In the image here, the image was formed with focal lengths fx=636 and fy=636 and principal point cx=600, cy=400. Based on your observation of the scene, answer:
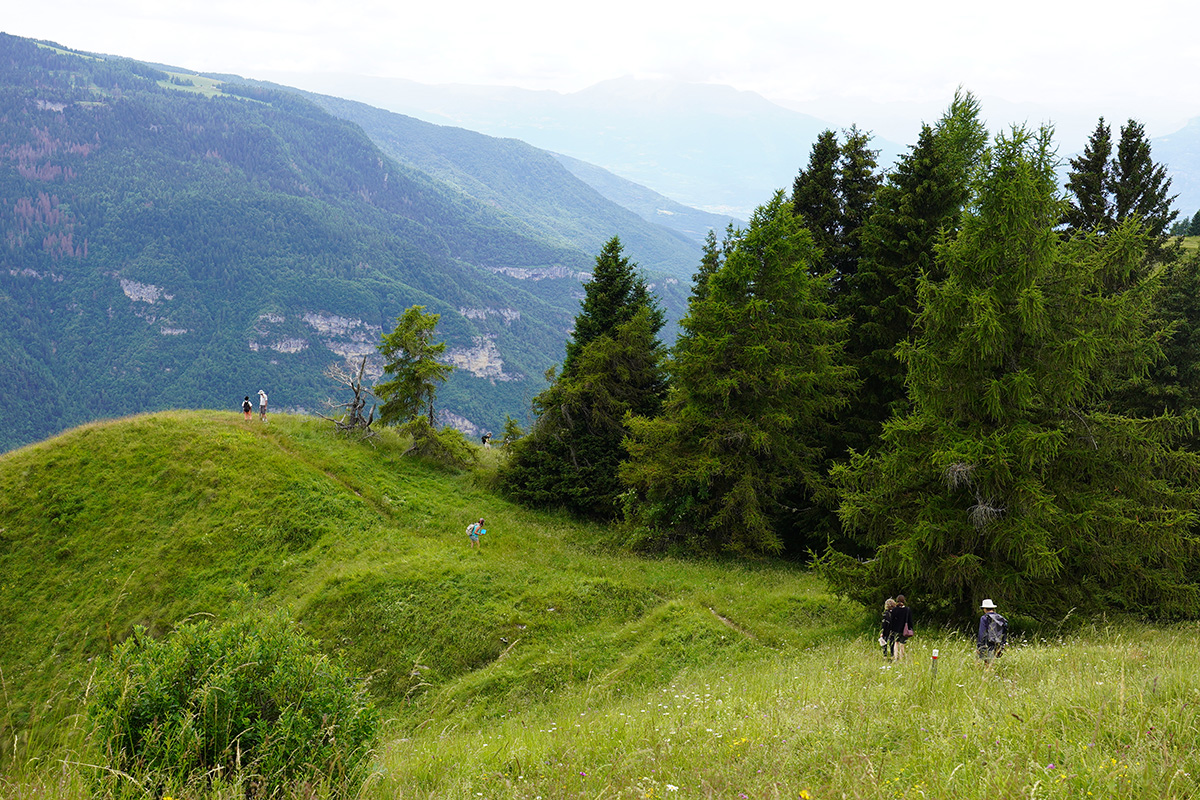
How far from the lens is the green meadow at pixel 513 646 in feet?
15.7

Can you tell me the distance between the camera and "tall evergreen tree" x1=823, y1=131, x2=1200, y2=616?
Answer: 43.4ft

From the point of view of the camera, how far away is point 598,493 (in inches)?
1208

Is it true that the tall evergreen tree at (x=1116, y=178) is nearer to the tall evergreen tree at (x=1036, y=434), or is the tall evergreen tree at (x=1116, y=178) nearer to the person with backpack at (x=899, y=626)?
the tall evergreen tree at (x=1036, y=434)

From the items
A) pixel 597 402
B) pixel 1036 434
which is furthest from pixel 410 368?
pixel 1036 434

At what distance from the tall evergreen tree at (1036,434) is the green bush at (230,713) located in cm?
1214

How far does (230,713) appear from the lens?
5.41m

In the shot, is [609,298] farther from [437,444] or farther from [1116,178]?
[1116,178]

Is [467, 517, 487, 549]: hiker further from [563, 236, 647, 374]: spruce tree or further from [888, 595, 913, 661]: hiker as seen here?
[888, 595, 913, 661]: hiker

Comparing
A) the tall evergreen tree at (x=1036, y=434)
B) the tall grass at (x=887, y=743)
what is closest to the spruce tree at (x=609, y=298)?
the tall evergreen tree at (x=1036, y=434)

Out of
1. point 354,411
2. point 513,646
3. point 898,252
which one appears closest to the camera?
point 513,646

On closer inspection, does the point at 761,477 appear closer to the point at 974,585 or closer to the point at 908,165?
the point at 974,585

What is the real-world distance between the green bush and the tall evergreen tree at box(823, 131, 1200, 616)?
12.1m

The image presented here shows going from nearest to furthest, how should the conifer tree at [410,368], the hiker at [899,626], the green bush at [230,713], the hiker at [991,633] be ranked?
the green bush at [230,713], the hiker at [991,633], the hiker at [899,626], the conifer tree at [410,368]

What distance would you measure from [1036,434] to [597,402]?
2013cm
